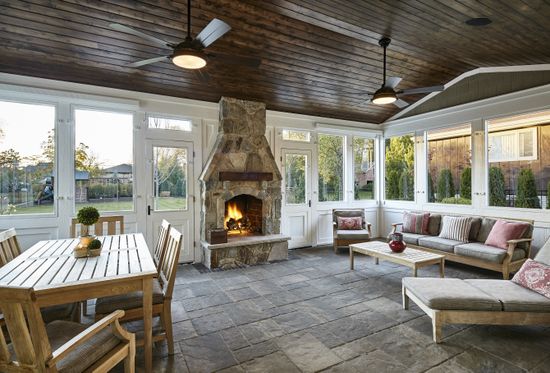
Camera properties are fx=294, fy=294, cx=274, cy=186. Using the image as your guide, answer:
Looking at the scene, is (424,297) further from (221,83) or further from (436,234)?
(221,83)

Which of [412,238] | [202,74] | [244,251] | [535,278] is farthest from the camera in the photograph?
[412,238]

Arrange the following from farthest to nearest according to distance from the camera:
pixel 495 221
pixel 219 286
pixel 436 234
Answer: pixel 436 234 → pixel 495 221 → pixel 219 286

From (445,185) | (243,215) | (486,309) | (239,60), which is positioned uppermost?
(239,60)

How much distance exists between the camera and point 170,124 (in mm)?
5332

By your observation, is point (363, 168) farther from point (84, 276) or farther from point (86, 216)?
point (84, 276)

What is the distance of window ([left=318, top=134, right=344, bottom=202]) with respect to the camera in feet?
22.7

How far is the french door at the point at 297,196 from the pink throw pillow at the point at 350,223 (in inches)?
28.4

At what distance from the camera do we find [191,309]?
3.39 metres

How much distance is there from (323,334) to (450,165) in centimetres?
495

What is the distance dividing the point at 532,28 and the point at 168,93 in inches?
207

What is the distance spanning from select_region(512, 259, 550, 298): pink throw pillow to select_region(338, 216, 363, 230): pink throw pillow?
3256 millimetres

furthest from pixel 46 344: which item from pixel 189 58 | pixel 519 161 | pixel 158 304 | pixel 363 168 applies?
pixel 363 168

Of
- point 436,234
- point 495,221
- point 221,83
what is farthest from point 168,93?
point 495,221

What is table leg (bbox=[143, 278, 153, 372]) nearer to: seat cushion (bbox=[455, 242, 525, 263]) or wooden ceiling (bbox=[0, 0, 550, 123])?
wooden ceiling (bbox=[0, 0, 550, 123])
